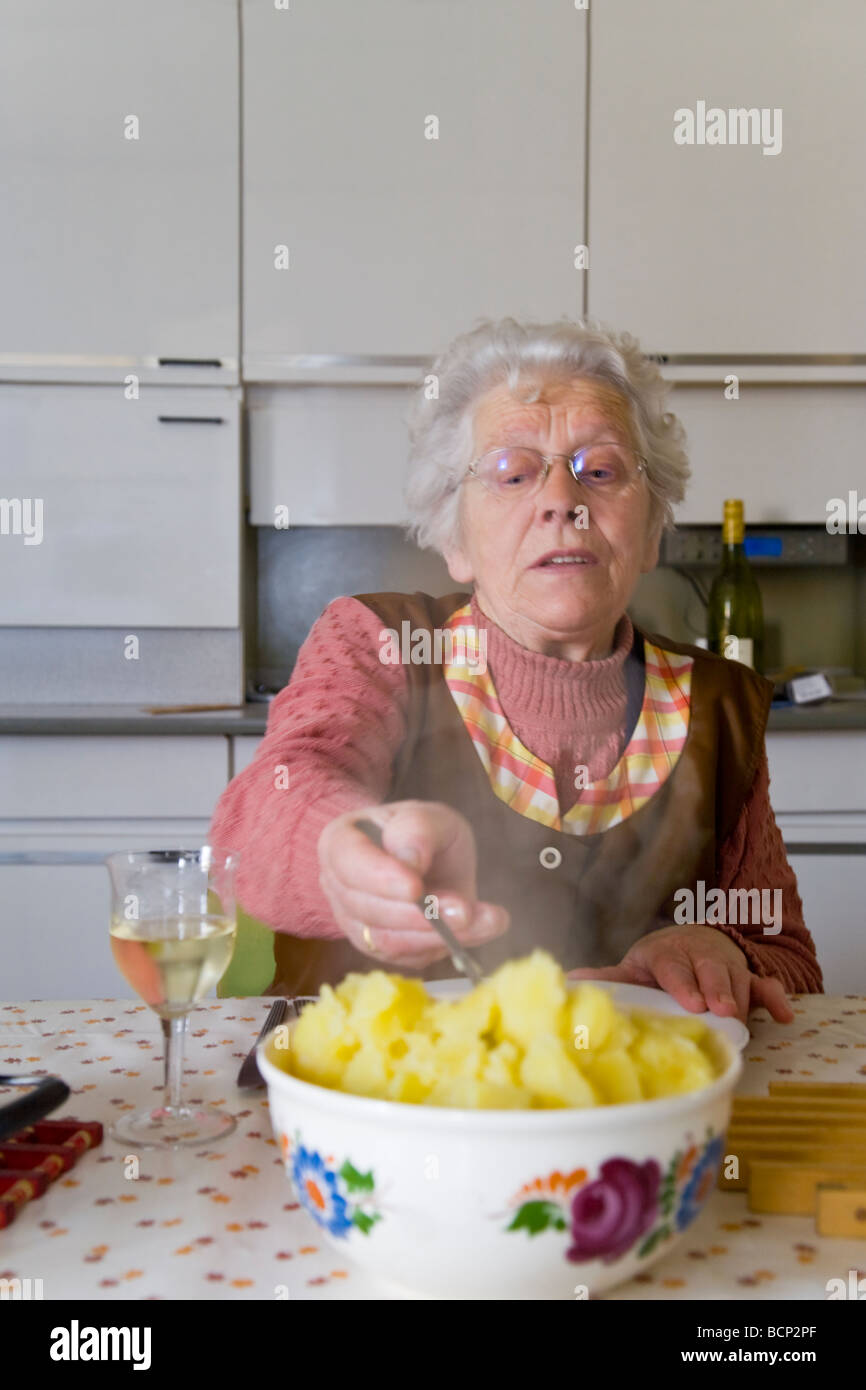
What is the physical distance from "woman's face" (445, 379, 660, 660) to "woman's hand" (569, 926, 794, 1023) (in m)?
0.32

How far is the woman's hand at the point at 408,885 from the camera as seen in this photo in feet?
1.64

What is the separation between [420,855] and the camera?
506 millimetres

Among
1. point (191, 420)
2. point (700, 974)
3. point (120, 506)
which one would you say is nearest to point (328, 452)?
point (191, 420)

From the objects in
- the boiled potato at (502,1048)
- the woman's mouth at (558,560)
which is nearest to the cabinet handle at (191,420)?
the woman's mouth at (558,560)

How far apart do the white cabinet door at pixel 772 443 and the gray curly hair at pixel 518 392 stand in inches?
34.1

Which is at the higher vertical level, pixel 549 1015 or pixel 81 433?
pixel 81 433

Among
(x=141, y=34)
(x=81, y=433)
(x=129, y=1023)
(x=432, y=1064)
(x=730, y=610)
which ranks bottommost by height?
(x=129, y=1023)

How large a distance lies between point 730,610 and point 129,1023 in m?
1.54

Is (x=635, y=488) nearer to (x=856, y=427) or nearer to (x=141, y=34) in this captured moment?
(x=856, y=427)

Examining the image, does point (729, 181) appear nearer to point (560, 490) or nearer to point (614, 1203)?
point (560, 490)

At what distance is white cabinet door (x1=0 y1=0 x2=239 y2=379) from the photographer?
188 cm

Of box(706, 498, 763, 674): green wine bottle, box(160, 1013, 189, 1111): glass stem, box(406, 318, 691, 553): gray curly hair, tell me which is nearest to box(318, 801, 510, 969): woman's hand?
box(160, 1013, 189, 1111): glass stem

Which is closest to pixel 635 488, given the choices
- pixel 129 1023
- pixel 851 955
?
pixel 129 1023

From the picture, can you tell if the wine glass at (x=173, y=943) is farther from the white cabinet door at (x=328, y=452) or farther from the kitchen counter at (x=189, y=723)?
the white cabinet door at (x=328, y=452)
